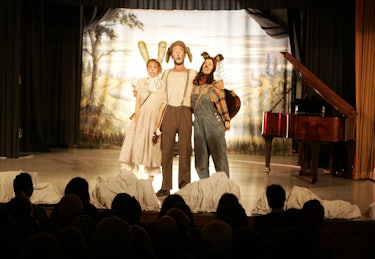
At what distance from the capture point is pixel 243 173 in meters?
11.2

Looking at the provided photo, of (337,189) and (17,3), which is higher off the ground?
(17,3)

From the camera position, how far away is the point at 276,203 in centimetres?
558

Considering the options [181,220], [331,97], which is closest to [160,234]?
[181,220]

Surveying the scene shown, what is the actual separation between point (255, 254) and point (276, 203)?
1.67 meters

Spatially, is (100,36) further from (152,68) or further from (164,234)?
(164,234)

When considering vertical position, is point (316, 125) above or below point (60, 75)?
below

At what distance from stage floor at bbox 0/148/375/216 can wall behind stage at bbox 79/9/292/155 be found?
2.18 ft

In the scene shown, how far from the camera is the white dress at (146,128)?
29.1 ft

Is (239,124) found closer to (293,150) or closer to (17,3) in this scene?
(293,150)

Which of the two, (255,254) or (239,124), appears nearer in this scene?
(255,254)

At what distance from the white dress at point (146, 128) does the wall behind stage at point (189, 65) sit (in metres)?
5.42

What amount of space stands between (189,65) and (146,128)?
5.62 meters

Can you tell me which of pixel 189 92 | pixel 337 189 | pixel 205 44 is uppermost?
pixel 205 44

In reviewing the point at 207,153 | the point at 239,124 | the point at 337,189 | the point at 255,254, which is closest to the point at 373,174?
the point at 337,189
